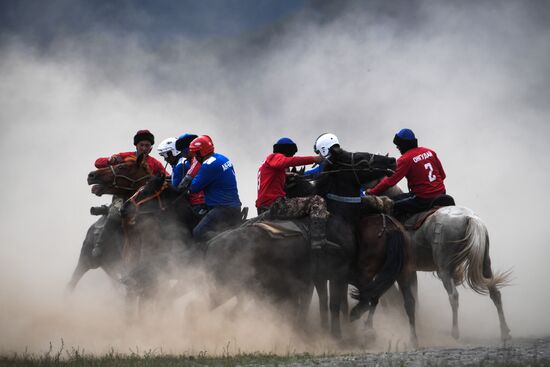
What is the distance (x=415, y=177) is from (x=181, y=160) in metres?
3.66

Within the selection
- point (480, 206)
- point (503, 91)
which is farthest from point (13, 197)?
point (503, 91)

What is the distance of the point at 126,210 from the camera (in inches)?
570

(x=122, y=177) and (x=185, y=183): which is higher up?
(x=122, y=177)

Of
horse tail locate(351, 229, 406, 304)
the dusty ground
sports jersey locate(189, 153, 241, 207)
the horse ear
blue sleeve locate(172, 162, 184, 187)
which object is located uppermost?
the horse ear

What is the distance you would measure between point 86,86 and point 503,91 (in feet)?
44.1

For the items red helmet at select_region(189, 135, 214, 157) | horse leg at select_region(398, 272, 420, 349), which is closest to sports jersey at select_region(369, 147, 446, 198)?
horse leg at select_region(398, 272, 420, 349)

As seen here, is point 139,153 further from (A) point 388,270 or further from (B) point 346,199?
(A) point 388,270

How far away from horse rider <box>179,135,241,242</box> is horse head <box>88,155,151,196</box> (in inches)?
35.8

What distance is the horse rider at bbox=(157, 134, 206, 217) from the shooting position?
14.8 metres

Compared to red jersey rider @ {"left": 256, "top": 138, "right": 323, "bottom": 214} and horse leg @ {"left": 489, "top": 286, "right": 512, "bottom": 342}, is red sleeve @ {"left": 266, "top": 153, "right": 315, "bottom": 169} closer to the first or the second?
red jersey rider @ {"left": 256, "top": 138, "right": 323, "bottom": 214}

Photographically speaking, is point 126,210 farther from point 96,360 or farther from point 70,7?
point 70,7

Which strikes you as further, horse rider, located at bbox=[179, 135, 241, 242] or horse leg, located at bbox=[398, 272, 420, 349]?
horse rider, located at bbox=[179, 135, 241, 242]

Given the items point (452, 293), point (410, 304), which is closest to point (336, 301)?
point (410, 304)

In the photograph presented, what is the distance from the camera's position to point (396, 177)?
1470cm
